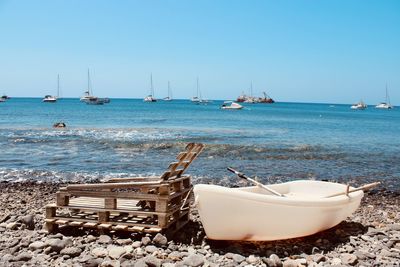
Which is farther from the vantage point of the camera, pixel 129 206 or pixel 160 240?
pixel 129 206

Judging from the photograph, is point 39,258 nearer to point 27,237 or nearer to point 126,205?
point 27,237

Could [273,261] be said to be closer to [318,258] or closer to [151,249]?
[318,258]

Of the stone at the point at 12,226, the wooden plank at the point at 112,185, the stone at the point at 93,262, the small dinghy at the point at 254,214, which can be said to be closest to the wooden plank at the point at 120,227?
the wooden plank at the point at 112,185

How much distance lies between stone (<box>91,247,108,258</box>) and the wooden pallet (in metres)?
0.78

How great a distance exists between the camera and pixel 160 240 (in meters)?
7.47

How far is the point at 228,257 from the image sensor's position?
694 centimetres

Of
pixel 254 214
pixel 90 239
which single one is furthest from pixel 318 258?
pixel 90 239

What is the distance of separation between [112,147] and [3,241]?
18830 millimetres

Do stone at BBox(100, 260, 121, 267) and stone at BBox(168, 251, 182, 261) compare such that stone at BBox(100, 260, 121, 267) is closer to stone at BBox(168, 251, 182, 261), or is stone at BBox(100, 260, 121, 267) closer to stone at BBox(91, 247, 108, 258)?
stone at BBox(91, 247, 108, 258)

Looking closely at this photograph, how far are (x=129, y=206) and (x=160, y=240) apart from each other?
Answer: 164 centimetres

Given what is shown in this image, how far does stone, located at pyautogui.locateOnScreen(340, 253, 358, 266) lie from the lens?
6.86 m

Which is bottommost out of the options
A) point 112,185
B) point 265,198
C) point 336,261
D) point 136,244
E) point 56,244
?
point 336,261

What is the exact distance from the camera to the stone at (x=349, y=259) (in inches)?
270

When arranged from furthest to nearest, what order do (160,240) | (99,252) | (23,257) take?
(160,240), (99,252), (23,257)
